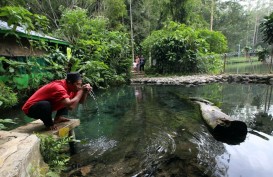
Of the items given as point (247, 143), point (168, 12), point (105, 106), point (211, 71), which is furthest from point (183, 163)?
point (168, 12)

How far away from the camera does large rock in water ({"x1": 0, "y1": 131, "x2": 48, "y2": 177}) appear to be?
2148 mm

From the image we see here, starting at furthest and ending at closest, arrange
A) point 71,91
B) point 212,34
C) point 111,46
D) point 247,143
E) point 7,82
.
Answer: point 212,34, point 111,46, point 7,82, point 247,143, point 71,91

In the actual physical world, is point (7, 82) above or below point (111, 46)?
below

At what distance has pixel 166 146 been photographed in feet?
15.7

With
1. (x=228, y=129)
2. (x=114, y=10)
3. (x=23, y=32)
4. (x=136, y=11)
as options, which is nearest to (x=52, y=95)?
(x=228, y=129)

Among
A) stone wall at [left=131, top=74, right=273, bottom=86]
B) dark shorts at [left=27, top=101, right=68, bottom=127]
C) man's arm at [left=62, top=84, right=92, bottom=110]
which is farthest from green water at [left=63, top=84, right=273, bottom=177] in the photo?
stone wall at [left=131, top=74, right=273, bottom=86]

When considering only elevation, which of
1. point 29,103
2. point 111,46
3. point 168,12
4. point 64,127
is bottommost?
point 64,127

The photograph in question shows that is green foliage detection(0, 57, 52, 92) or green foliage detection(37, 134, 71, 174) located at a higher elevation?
green foliage detection(0, 57, 52, 92)

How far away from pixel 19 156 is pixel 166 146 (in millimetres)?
3081

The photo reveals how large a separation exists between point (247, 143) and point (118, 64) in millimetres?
13772

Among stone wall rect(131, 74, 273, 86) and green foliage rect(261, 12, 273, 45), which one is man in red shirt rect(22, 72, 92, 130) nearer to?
stone wall rect(131, 74, 273, 86)

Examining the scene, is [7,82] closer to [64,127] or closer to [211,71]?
[64,127]

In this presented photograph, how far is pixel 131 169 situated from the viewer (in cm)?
377

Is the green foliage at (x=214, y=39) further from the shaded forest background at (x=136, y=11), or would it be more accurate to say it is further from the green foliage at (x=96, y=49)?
the green foliage at (x=96, y=49)
